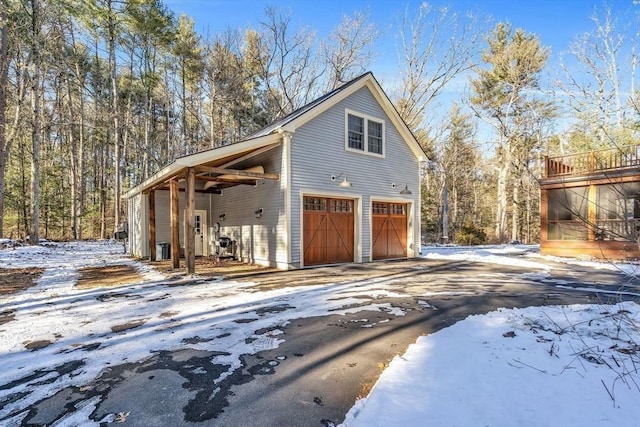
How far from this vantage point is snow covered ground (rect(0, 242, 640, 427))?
2.22 meters

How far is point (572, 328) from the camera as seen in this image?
366cm

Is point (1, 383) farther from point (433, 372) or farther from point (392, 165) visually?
point (392, 165)

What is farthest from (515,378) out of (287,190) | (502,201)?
(502,201)

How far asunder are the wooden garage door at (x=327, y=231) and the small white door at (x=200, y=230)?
5.23 metres

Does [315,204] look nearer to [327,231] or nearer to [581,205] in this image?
[327,231]

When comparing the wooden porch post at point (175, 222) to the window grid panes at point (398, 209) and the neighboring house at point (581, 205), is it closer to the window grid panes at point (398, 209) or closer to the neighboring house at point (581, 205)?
the window grid panes at point (398, 209)


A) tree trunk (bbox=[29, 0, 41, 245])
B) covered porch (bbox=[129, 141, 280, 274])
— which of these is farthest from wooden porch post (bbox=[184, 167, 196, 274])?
tree trunk (bbox=[29, 0, 41, 245])

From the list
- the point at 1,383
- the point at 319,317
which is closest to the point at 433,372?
the point at 319,317

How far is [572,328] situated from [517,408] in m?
2.06

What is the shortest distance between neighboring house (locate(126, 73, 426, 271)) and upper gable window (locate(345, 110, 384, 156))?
4cm

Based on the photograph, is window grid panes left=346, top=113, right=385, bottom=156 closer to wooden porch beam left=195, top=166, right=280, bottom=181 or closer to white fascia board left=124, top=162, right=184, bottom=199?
wooden porch beam left=195, top=166, right=280, bottom=181

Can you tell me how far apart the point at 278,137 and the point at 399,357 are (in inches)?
280

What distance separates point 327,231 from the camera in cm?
1010

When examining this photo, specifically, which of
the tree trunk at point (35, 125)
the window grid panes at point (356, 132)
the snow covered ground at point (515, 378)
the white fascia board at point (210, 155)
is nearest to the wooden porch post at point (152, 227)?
the white fascia board at point (210, 155)
